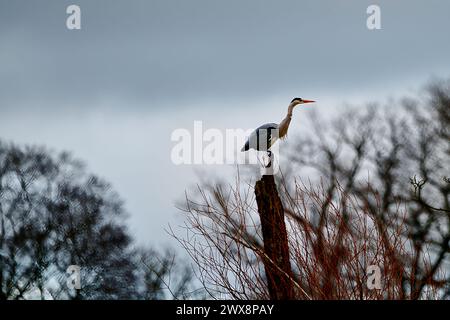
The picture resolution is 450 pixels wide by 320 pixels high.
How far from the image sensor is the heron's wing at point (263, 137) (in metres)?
12.3

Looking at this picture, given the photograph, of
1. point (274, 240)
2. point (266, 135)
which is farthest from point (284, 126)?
point (274, 240)

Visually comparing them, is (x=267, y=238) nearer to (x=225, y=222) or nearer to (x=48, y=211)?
(x=225, y=222)

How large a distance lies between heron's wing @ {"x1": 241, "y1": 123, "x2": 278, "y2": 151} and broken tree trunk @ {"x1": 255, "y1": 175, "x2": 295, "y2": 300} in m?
2.70

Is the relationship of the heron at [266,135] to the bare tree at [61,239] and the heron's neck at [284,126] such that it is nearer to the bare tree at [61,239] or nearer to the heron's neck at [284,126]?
the heron's neck at [284,126]

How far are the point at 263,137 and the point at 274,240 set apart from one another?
3175 millimetres

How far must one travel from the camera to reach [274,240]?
948 cm

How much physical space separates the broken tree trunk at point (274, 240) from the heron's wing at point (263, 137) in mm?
2702

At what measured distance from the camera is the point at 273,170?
32.1 feet

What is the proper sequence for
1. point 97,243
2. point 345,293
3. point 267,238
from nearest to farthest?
point 345,293, point 267,238, point 97,243

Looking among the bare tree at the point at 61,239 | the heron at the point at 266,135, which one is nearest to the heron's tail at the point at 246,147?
the heron at the point at 266,135

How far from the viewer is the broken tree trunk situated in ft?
30.5

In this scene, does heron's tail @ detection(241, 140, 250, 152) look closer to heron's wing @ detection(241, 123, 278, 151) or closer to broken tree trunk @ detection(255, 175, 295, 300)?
heron's wing @ detection(241, 123, 278, 151)

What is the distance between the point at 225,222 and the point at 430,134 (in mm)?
19633
